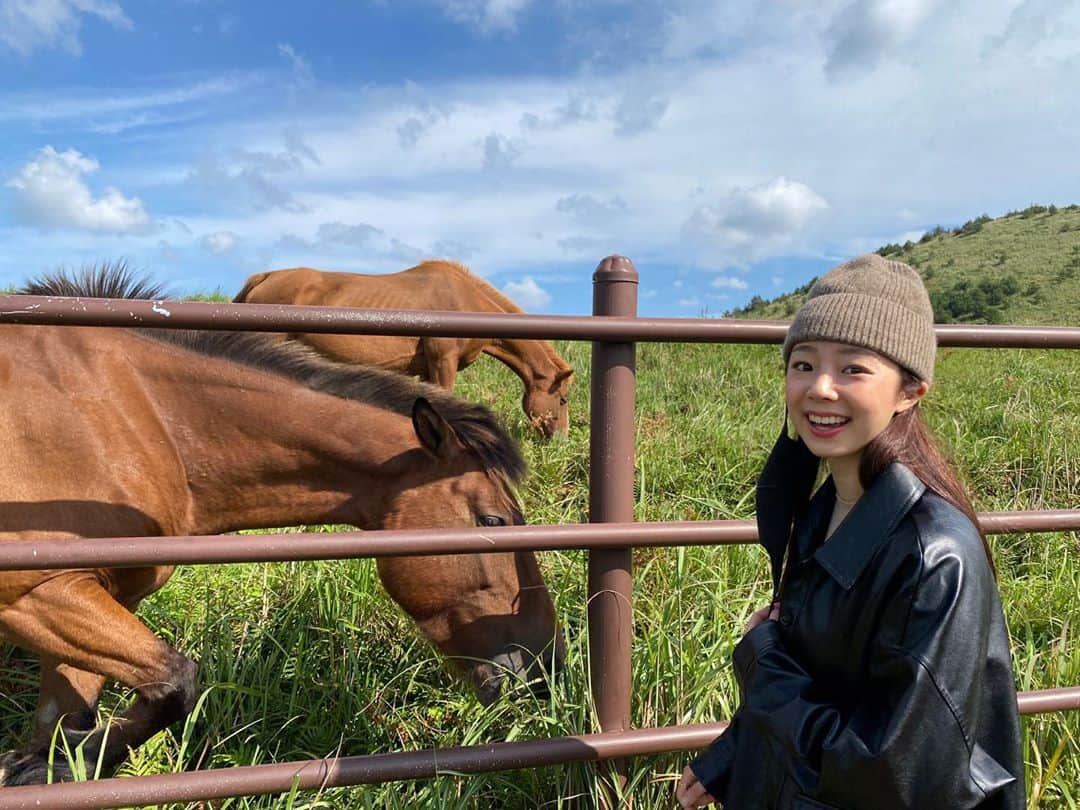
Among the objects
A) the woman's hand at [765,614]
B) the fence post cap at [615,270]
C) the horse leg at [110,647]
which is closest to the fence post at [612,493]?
the fence post cap at [615,270]

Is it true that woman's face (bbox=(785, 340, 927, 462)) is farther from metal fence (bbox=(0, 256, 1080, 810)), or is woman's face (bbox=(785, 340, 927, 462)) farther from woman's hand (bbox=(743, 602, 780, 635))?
metal fence (bbox=(0, 256, 1080, 810))

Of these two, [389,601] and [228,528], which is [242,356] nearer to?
[228,528]

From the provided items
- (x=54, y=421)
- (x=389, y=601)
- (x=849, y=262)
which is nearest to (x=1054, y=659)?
(x=849, y=262)

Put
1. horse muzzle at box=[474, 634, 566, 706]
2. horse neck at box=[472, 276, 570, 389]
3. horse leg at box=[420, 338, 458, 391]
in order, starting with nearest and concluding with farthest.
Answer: horse muzzle at box=[474, 634, 566, 706] → horse leg at box=[420, 338, 458, 391] → horse neck at box=[472, 276, 570, 389]

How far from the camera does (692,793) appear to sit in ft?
5.37

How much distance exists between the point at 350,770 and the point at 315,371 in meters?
1.49

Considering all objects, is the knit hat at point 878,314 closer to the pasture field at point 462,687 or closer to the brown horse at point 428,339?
the pasture field at point 462,687

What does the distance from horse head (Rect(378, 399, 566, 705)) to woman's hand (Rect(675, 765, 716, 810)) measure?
1.08 metres

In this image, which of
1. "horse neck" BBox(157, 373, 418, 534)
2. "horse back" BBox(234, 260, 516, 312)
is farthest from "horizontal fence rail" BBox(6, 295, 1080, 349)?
"horse back" BBox(234, 260, 516, 312)

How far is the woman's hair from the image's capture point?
1412 mm

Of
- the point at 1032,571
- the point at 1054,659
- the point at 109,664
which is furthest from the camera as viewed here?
the point at 1032,571

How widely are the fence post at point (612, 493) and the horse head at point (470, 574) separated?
42 cm

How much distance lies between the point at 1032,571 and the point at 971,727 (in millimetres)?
3716

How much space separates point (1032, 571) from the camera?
4.39 m
